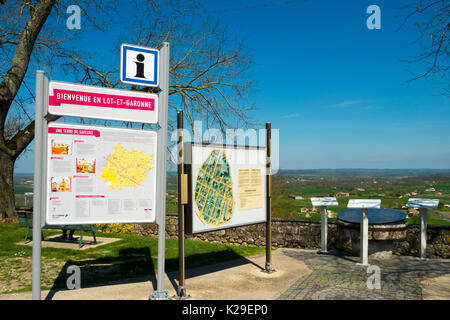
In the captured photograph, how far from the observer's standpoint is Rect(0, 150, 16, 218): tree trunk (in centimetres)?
1227

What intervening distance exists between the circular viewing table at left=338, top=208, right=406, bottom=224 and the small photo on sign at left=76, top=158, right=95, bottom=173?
20.3ft

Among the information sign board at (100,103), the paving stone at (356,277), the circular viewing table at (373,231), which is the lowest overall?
the paving stone at (356,277)

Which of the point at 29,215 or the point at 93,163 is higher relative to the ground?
the point at 93,163

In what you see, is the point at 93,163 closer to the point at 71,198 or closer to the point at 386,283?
the point at 71,198

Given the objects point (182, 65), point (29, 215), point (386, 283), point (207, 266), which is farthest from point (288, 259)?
point (182, 65)

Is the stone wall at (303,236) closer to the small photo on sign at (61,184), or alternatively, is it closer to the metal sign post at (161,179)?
the metal sign post at (161,179)

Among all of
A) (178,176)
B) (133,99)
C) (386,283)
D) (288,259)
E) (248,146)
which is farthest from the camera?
(288,259)

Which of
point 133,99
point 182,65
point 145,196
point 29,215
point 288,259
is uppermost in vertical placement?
point 182,65

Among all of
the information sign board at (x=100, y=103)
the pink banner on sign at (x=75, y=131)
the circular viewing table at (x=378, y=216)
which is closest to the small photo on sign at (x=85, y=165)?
the pink banner on sign at (x=75, y=131)

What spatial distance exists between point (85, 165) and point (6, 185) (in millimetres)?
9750

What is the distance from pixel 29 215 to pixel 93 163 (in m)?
6.58

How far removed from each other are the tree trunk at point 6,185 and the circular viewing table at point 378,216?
1101 cm

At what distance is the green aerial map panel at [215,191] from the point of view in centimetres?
590
